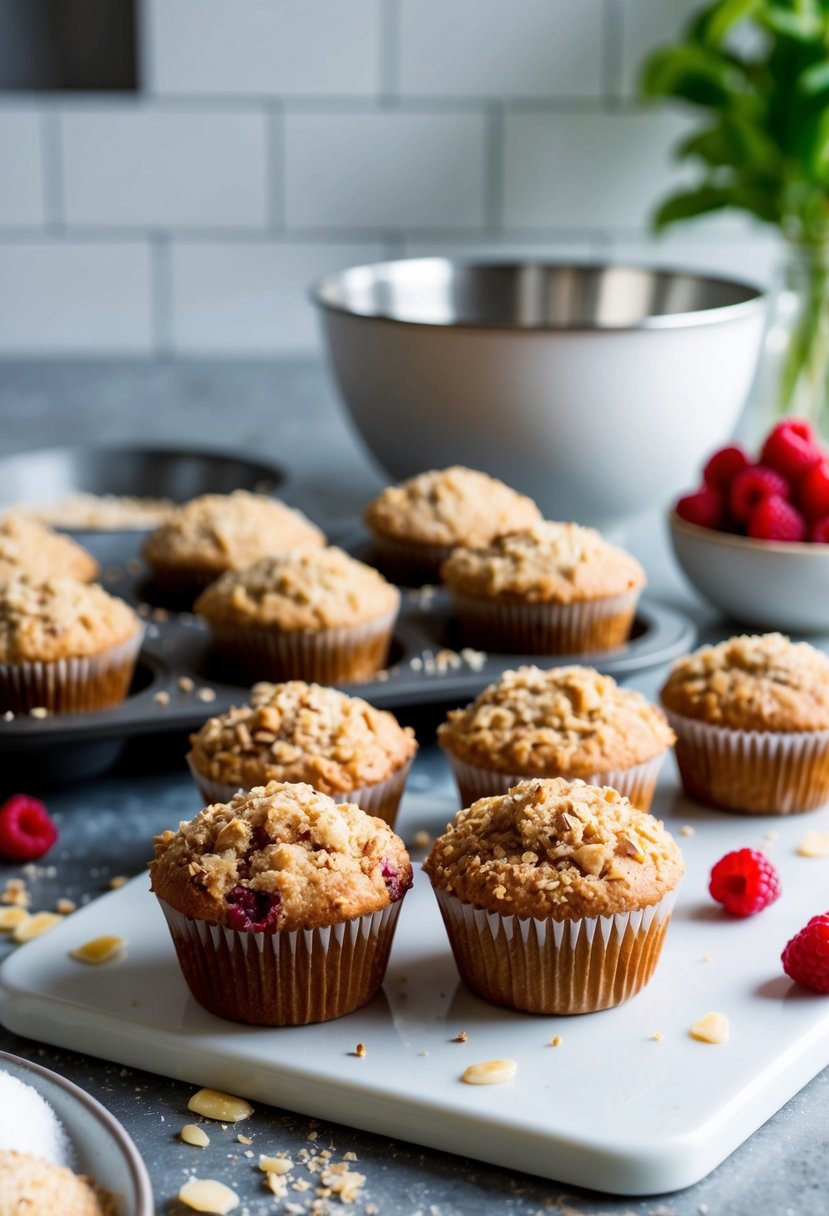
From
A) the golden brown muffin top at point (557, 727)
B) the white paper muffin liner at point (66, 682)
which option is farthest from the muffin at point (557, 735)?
the white paper muffin liner at point (66, 682)

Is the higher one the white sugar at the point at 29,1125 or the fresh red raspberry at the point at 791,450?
the fresh red raspberry at the point at 791,450

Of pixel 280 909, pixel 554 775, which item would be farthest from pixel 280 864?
pixel 554 775

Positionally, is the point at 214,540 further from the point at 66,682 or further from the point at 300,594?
the point at 66,682

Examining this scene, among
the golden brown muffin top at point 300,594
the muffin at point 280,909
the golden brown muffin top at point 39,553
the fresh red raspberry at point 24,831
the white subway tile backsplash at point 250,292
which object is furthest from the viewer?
the white subway tile backsplash at point 250,292

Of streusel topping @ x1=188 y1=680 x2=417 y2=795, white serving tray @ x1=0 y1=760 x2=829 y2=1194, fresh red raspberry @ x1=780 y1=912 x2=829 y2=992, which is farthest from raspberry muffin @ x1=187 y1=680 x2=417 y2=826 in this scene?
fresh red raspberry @ x1=780 y1=912 x2=829 y2=992

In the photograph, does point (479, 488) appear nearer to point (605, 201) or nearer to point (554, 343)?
point (554, 343)

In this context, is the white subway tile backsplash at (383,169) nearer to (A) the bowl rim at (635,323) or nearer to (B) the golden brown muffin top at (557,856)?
(A) the bowl rim at (635,323)

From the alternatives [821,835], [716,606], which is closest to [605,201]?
[716,606]
